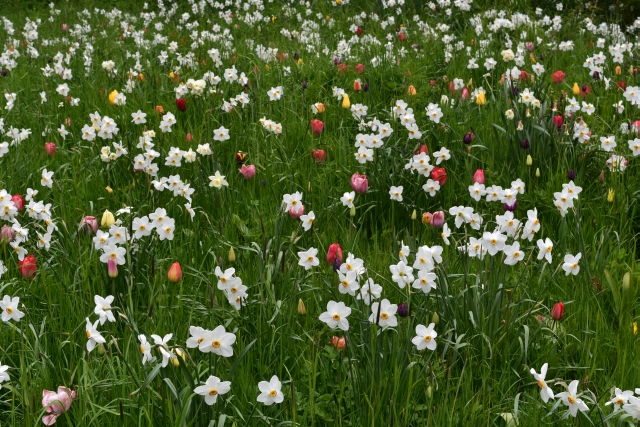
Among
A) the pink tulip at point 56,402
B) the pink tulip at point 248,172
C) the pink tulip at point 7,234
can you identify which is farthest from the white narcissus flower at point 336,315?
the pink tulip at point 248,172

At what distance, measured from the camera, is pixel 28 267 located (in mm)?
2514

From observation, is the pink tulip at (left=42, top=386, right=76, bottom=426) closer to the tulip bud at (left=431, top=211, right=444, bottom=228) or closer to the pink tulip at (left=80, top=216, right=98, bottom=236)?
the pink tulip at (left=80, top=216, right=98, bottom=236)

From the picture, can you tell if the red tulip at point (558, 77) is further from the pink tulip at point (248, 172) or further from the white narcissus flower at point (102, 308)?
A: the white narcissus flower at point (102, 308)

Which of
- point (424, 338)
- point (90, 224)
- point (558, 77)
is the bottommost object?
point (424, 338)

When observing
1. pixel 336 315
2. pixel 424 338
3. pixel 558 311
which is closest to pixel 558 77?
pixel 558 311

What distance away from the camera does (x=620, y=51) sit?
516 centimetres

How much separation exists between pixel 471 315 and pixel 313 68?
11.8 ft

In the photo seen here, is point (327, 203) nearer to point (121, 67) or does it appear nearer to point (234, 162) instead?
point (234, 162)

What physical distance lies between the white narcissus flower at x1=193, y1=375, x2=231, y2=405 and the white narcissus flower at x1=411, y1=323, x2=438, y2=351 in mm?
583

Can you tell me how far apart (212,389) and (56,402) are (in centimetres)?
49

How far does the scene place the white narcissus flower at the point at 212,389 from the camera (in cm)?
159

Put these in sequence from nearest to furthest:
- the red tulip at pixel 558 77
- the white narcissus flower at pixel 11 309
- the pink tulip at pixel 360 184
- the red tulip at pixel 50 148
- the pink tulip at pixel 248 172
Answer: the white narcissus flower at pixel 11 309 → the pink tulip at pixel 360 184 → the pink tulip at pixel 248 172 → the red tulip at pixel 50 148 → the red tulip at pixel 558 77

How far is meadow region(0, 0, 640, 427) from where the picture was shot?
1903mm

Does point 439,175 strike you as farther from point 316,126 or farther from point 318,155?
point 316,126
